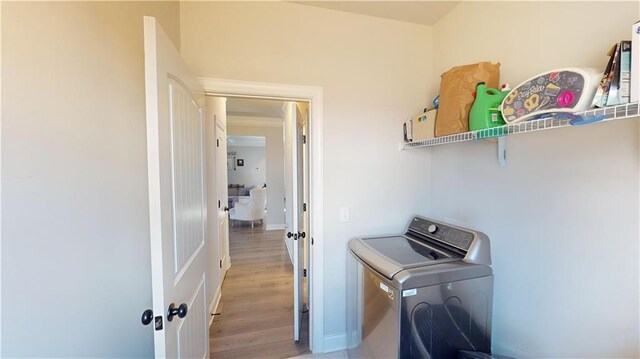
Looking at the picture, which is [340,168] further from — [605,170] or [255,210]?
[255,210]

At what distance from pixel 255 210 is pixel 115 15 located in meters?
5.28

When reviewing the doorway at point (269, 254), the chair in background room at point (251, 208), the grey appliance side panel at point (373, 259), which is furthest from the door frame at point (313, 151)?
the chair in background room at point (251, 208)

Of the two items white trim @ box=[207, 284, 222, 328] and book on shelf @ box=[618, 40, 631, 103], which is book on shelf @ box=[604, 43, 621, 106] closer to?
book on shelf @ box=[618, 40, 631, 103]

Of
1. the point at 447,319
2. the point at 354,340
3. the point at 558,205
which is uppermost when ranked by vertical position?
the point at 558,205

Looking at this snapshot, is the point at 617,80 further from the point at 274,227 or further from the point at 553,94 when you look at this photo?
the point at 274,227

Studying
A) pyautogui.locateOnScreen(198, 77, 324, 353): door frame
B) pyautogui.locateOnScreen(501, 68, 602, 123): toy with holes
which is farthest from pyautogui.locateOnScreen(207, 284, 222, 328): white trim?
pyautogui.locateOnScreen(501, 68, 602, 123): toy with holes

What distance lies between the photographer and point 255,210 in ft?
19.7

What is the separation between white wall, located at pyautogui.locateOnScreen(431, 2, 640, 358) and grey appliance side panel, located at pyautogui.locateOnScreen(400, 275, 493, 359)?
207mm

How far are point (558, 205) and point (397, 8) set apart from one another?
1541 mm

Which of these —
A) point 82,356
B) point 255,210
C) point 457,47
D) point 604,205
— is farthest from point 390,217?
point 255,210

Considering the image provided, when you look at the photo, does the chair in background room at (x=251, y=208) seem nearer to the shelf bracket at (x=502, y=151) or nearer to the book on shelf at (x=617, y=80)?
the shelf bracket at (x=502, y=151)

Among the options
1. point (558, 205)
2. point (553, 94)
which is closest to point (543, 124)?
point (553, 94)

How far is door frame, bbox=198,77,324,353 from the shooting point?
164 cm

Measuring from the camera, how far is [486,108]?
120cm
